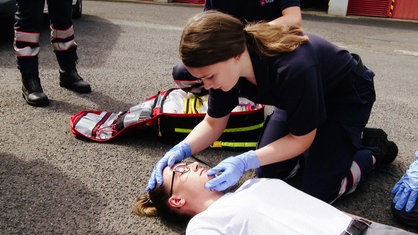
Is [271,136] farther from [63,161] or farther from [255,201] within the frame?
[63,161]

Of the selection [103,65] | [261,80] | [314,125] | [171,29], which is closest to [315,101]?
[314,125]

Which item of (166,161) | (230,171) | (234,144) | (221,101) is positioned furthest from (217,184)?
(234,144)

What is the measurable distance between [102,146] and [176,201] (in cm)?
103

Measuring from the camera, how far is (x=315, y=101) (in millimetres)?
1754

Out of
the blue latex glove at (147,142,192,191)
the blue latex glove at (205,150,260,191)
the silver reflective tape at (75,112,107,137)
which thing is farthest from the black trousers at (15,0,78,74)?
the blue latex glove at (205,150,260,191)

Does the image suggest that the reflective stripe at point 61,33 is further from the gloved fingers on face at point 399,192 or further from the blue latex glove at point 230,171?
the gloved fingers on face at point 399,192

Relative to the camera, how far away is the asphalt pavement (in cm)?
211

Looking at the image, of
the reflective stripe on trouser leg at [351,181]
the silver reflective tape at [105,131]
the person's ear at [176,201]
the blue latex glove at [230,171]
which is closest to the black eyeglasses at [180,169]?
the person's ear at [176,201]

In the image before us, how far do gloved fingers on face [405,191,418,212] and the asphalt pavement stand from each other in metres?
0.12

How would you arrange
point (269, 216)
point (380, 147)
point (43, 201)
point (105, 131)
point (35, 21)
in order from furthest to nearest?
point (35, 21) → point (105, 131) → point (380, 147) → point (43, 201) → point (269, 216)

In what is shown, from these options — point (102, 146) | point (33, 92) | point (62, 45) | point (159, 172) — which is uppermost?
point (62, 45)

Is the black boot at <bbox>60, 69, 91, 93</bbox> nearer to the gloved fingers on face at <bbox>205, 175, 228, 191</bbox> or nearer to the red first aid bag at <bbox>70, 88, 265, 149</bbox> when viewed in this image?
the red first aid bag at <bbox>70, 88, 265, 149</bbox>

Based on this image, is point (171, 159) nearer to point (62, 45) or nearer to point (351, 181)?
point (351, 181)

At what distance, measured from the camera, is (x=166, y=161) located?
6.83ft
